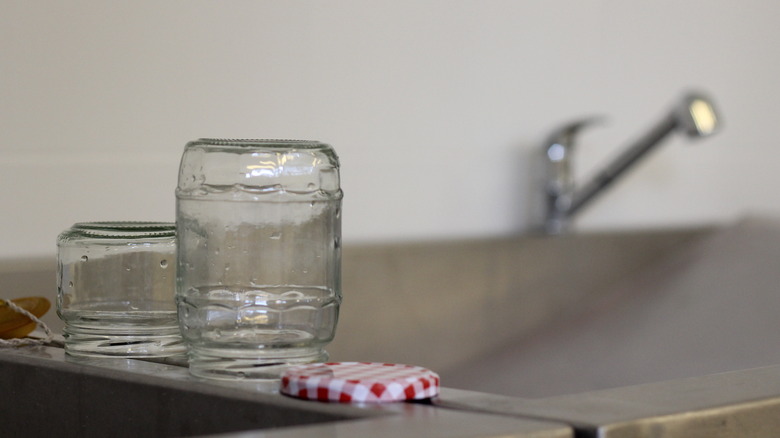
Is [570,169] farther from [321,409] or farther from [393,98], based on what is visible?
[321,409]

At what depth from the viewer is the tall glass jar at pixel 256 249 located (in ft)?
1.85

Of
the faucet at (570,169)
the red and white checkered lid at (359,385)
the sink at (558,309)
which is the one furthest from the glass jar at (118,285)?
the faucet at (570,169)

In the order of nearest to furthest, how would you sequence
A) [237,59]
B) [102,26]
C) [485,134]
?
[102,26], [237,59], [485,134]

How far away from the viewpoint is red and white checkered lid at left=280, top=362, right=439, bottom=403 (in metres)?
0.48

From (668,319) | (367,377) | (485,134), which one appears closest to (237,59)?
(485,134)

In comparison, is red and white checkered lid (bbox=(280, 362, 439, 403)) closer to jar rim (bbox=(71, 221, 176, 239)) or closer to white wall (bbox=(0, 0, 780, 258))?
jar rim (bbox=(71, 221, 176, 239))

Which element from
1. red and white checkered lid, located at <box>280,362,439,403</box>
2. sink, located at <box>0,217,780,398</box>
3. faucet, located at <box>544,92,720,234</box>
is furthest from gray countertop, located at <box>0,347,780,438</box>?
faucet, located at <box>544,92,720,234</box>

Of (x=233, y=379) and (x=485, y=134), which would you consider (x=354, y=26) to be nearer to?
(x=485, y=134)

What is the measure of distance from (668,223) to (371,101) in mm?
702

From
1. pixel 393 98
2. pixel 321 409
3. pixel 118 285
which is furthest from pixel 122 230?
pixel 393 98

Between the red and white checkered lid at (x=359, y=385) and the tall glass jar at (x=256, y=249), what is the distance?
6cm

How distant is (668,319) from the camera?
60.7 inches

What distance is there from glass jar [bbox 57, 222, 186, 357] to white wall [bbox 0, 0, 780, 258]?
57 centimetres

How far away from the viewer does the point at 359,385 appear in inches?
19.0
